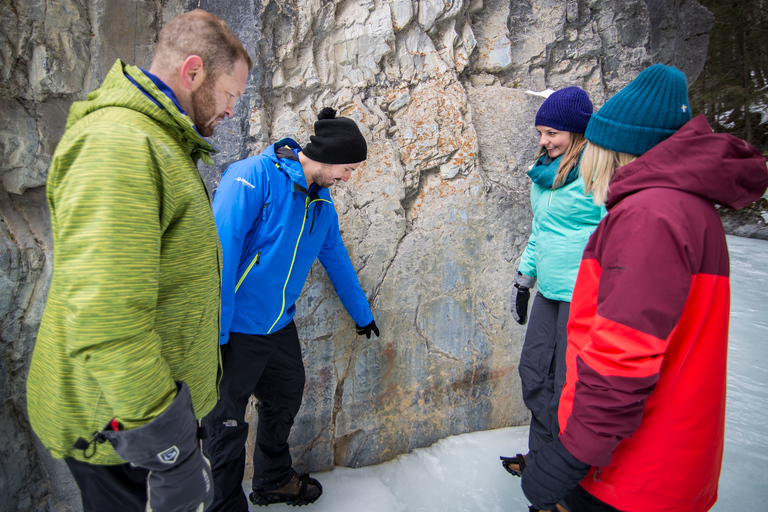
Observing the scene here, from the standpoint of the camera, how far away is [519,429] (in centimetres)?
253

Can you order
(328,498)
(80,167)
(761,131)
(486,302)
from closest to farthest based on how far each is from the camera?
(80,167)
(328,498)
(486,302)
(761,131)

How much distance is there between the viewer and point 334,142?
65.5 inches

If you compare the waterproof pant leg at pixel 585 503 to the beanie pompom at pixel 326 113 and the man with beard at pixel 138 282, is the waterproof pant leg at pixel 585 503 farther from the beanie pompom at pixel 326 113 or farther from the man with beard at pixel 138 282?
the beanie pompom at pixel 326 113

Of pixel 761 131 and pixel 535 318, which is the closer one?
pixel 535 318

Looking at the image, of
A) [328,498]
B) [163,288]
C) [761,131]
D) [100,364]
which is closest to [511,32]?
[163,288]

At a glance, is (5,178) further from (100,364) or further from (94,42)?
(100,364)

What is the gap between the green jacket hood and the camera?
0.88 meters

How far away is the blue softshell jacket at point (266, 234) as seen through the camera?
4.84 ft

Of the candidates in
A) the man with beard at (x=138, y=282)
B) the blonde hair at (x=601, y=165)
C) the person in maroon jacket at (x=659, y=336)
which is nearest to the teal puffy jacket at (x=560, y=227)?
the blonde hair at (x=601, y=165)

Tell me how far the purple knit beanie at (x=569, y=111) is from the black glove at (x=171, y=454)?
1.71 m

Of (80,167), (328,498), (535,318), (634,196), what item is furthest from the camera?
(328,498)

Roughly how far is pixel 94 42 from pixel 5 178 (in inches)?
27.5

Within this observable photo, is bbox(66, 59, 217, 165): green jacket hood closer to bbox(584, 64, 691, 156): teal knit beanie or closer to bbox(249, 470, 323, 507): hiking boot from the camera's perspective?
bbox(584, 64, 691, 156): teal knit beanie

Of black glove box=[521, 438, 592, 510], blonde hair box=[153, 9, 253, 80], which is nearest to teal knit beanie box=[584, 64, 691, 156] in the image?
black glove box=[521, 438, 592, 510]
